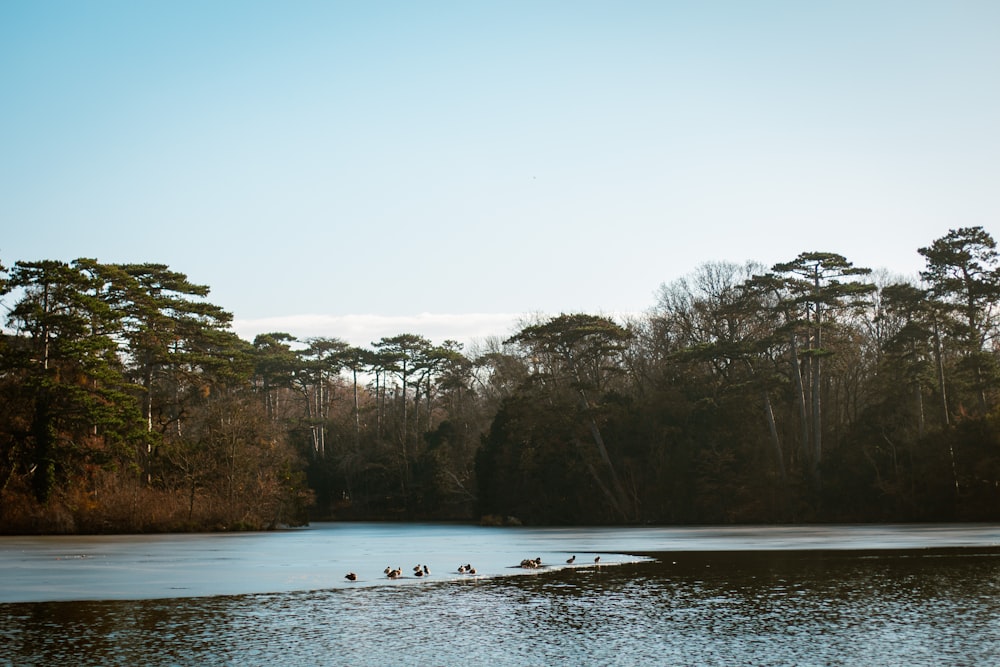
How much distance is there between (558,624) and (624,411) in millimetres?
46014

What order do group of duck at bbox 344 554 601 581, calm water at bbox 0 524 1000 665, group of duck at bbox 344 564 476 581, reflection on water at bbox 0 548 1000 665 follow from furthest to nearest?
group of duck at bbox 344 554 601 581, group of duck at bbox 344 564 476 581, calm water at bbox 0 524 1000 665, reflection on water at bbox 0 548 1000 665

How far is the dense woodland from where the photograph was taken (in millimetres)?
48219

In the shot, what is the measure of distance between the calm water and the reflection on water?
0.14ft

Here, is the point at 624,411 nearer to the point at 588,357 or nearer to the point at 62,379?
the point at 588,357

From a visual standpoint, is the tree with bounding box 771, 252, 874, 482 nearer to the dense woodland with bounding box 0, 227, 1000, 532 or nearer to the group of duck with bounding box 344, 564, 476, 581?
the dense woodland with bounding box 0, 227, 1000, 532

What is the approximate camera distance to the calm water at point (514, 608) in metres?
13.2

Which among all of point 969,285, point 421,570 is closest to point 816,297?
point 969,285

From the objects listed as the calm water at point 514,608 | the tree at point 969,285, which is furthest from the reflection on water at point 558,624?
the tree at point 969,285

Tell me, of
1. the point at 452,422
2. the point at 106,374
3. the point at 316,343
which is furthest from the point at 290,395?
the point at 106,374

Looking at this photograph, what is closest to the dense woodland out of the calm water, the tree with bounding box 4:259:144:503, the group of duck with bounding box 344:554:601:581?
the tree with bounding box 4:259:144:503

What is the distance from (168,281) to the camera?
5709cm

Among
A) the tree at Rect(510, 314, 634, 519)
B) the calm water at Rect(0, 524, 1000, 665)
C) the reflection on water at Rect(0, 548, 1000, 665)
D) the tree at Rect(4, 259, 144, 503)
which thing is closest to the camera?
the reflection on water at Rect(0, 548, 1000, 665)

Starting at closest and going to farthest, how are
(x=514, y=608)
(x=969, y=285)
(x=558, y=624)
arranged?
→ (x=558, y=624)
(x=514, y=608)
(x=969, y=285)

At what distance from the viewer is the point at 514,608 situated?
17.7 metres
